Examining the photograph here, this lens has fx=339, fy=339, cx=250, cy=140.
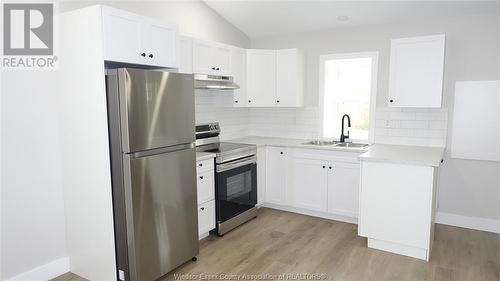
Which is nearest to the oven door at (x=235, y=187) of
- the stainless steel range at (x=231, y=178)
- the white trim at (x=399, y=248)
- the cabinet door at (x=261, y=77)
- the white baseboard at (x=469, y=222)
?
the stainless steel range at (x=231, y=178)

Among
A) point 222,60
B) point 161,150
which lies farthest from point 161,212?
point 222,60

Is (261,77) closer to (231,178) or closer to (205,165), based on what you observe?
(231,178)

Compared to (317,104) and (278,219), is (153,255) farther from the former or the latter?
(317,104)

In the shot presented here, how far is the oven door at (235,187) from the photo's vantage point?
3.59m

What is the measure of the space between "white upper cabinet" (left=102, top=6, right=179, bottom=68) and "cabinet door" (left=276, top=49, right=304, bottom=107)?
6.01 ft

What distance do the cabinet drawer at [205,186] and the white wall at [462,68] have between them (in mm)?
2224

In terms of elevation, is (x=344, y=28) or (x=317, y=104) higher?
(x=344, y=28)

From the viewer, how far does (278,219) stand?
13.8 feet

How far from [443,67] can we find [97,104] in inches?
133

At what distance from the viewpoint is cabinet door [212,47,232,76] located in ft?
13.1

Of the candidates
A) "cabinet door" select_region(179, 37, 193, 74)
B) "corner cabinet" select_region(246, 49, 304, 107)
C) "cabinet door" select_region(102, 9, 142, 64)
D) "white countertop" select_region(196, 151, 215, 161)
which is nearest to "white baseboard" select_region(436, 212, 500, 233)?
"corner cabinet" select_region(246, 49, 304, 107)

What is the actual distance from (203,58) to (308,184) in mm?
1978

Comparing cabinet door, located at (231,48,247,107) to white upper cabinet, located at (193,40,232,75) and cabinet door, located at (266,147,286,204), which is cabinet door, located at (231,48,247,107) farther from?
cabinet door, located at (266,147,286,204)

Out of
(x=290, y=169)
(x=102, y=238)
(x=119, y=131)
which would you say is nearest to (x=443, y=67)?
(x=290, y=169)
